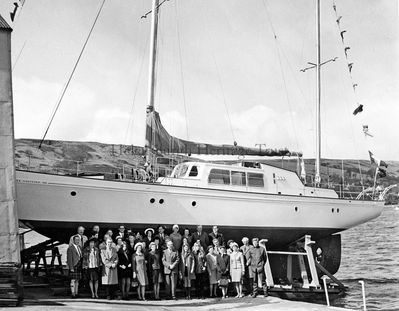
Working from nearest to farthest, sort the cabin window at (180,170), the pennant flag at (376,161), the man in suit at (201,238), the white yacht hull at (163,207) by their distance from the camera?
the man in suit at (201,238), the white yacht hull at (163,207), the cabin window at (180,170), the pennant flag at (376,161)

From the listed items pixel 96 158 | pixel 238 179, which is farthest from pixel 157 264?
pixel 96 158

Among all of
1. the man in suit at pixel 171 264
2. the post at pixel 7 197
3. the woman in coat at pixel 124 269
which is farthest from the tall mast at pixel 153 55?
the post at pixel 7 197

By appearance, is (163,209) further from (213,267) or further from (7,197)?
(7,197)

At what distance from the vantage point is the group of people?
1078 centimetres

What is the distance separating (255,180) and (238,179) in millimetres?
784

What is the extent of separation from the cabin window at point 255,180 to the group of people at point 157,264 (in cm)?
489

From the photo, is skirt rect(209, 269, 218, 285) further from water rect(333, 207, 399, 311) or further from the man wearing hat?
water rect(333, 207, 399, 311)

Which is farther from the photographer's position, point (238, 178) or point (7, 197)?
point (238, 178)

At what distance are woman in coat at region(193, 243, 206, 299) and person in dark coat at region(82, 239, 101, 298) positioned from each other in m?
2.46

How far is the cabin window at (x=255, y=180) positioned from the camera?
1711cm

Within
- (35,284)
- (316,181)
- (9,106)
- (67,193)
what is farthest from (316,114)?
(9,106)

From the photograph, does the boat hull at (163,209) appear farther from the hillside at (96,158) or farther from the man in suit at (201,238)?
the man in suit at (201,238)

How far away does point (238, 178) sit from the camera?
1686 cm

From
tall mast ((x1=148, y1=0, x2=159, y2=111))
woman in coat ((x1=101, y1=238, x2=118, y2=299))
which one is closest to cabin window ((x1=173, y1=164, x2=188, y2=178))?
tall mast ((x1=148, y1=0, x2=159, y2=111))
